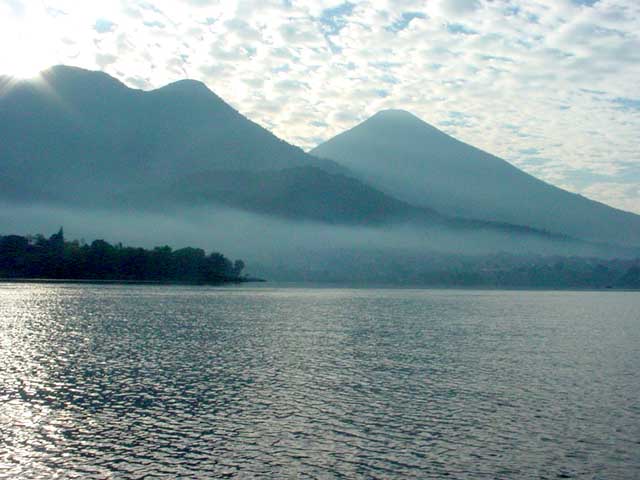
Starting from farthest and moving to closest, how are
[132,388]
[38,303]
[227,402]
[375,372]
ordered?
[38,303], [375,372], [132,388], [227,402]

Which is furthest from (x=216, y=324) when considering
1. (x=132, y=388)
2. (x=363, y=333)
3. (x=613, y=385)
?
(x=613, y=385)

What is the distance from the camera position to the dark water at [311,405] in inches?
947

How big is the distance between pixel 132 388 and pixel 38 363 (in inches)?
449

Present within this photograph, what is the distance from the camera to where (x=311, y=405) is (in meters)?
33.0

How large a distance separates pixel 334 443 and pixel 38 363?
26.2 meters

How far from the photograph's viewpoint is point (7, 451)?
80.7 feet

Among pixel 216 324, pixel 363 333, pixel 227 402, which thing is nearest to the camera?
pixel 227 402

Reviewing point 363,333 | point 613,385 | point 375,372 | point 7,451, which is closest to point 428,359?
point 375,372

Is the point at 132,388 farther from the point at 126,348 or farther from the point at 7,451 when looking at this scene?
the point at 126,348

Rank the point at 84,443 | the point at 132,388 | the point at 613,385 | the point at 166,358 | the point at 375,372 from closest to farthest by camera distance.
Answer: the point at 84,443 → the point at 132,388 → the point at 613,385 → the point at 375,372 → the point at 166,358

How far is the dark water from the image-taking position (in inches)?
947

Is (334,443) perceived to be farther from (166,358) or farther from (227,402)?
(166,358)

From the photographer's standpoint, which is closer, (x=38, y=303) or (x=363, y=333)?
(x=363, y=333)

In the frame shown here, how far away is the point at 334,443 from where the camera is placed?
26.5 metres
